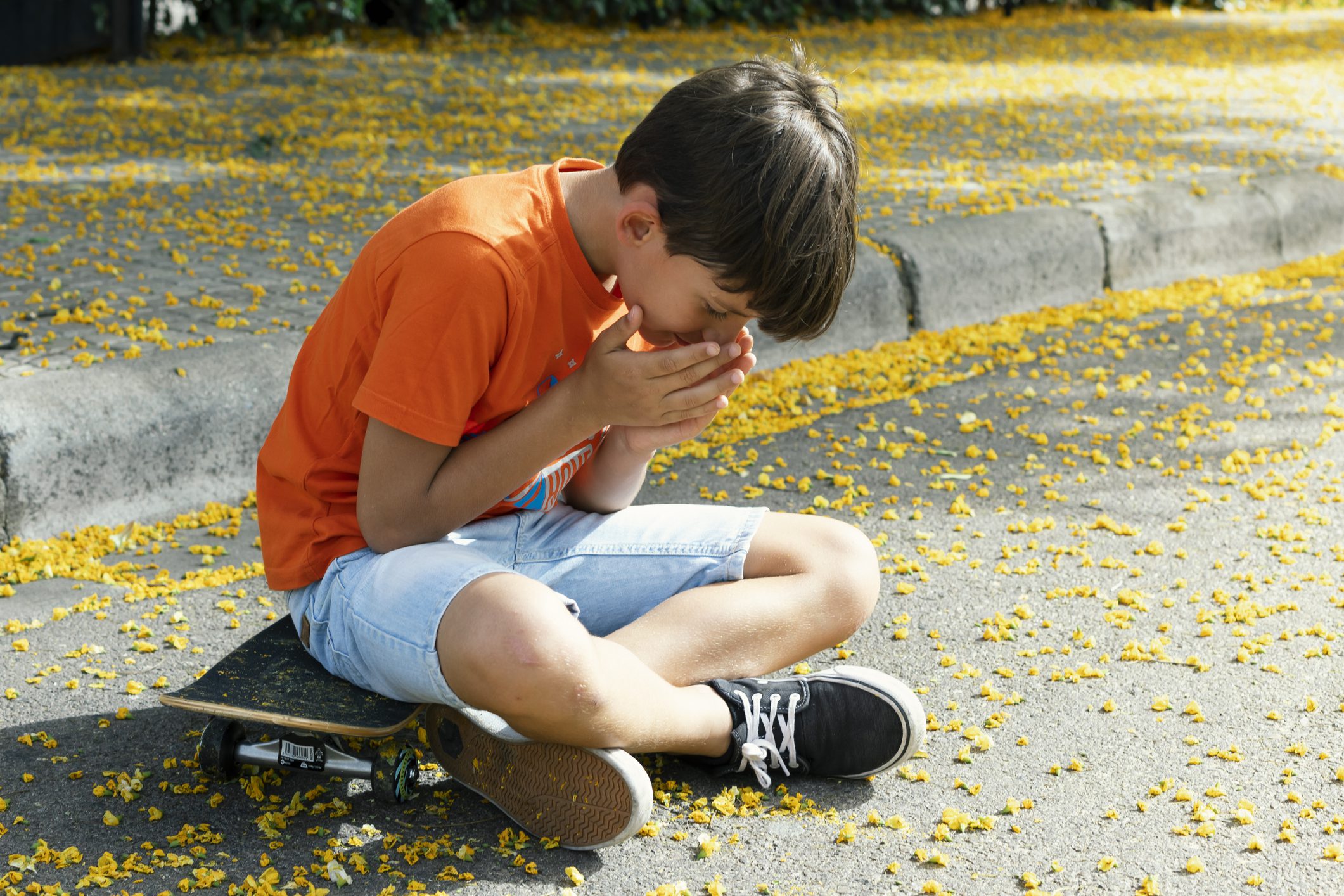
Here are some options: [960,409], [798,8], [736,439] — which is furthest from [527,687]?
[798,8]

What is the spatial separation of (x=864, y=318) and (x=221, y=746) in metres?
2.79

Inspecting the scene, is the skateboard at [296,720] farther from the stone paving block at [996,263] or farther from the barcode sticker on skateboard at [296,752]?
the stone paving block at [996,263]

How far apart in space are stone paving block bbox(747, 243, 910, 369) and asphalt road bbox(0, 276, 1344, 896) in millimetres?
543

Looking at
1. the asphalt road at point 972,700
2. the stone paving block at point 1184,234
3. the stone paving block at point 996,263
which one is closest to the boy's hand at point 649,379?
the asphalt road at point 972,700

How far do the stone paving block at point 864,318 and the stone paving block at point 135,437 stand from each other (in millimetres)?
1556

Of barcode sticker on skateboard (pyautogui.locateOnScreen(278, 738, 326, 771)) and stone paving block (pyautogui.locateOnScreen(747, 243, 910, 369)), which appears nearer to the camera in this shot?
barcode sticker on skateboard (pyautogui.locateOnScreen(278, 738, 326, 771))

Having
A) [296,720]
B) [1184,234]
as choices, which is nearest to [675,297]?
[296,720]

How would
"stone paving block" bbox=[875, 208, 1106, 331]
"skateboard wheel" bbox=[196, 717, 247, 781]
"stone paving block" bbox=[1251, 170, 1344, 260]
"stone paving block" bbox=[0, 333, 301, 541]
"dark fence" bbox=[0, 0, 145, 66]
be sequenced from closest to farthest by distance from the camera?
"skateboard wheel" bbox=[196, 717, 247, 781] → "stone paving block" bbox=[0, 333, 301, 541] → "stone paving block" bbox=[875, 208, 1106, 331] → "stone paving block" bbox=[1251, 170, 1344, 260] → "dark fence" bbox=[0, 0, 145, 66]

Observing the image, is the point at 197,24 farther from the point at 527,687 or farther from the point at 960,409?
the point at 527,687

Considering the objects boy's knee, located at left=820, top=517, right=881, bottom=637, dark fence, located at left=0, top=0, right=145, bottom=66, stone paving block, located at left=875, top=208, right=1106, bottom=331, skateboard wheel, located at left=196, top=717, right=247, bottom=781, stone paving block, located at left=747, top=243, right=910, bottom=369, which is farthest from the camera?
dark fence, located at left=0, top=0, right=145, bottom=66

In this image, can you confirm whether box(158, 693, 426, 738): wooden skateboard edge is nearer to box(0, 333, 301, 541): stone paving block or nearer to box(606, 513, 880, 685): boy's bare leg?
box(606, 513, 880, 685): boy's bare leg

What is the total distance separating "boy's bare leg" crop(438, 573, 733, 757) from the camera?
1738 millimetres

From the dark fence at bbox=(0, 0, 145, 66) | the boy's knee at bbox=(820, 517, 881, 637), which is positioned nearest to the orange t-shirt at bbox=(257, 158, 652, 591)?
the boy's knee at bbox=(820, 517, 881, 637)

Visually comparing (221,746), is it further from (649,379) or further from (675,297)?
(675,297)
